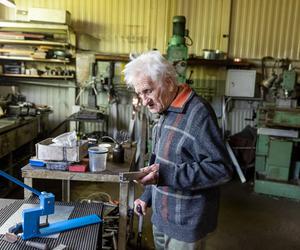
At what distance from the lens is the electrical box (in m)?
3.64

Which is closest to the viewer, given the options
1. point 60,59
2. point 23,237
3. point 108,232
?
point 23,237

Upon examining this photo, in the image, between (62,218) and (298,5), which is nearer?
(62,218)

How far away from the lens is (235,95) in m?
3.69

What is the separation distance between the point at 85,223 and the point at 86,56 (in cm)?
292

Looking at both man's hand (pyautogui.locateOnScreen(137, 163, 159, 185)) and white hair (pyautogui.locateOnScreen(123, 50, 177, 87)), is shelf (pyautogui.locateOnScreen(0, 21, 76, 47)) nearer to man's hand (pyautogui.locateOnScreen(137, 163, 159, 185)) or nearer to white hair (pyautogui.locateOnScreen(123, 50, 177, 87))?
white hair (pyautogui.locateOnScreen(123, 50, 177, 87))

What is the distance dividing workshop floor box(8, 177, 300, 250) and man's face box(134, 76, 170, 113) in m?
1.02

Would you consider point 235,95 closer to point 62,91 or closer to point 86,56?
point 86,56

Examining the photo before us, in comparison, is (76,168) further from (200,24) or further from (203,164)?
(200,24)

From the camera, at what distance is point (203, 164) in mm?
987

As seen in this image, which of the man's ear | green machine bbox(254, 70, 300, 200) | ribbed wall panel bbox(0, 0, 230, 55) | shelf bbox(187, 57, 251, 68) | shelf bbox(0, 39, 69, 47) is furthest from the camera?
ribbed wall panel bbox(0, 0, 230, 55)

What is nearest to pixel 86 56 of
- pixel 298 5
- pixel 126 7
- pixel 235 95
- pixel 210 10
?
pixel 126 7

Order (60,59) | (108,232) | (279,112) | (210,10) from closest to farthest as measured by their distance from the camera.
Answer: (108,232), (279,112), (60,59), (210,10)

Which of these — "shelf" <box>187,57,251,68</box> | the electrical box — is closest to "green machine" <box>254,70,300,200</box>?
the electrical box

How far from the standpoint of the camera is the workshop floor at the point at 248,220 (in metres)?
2.14
